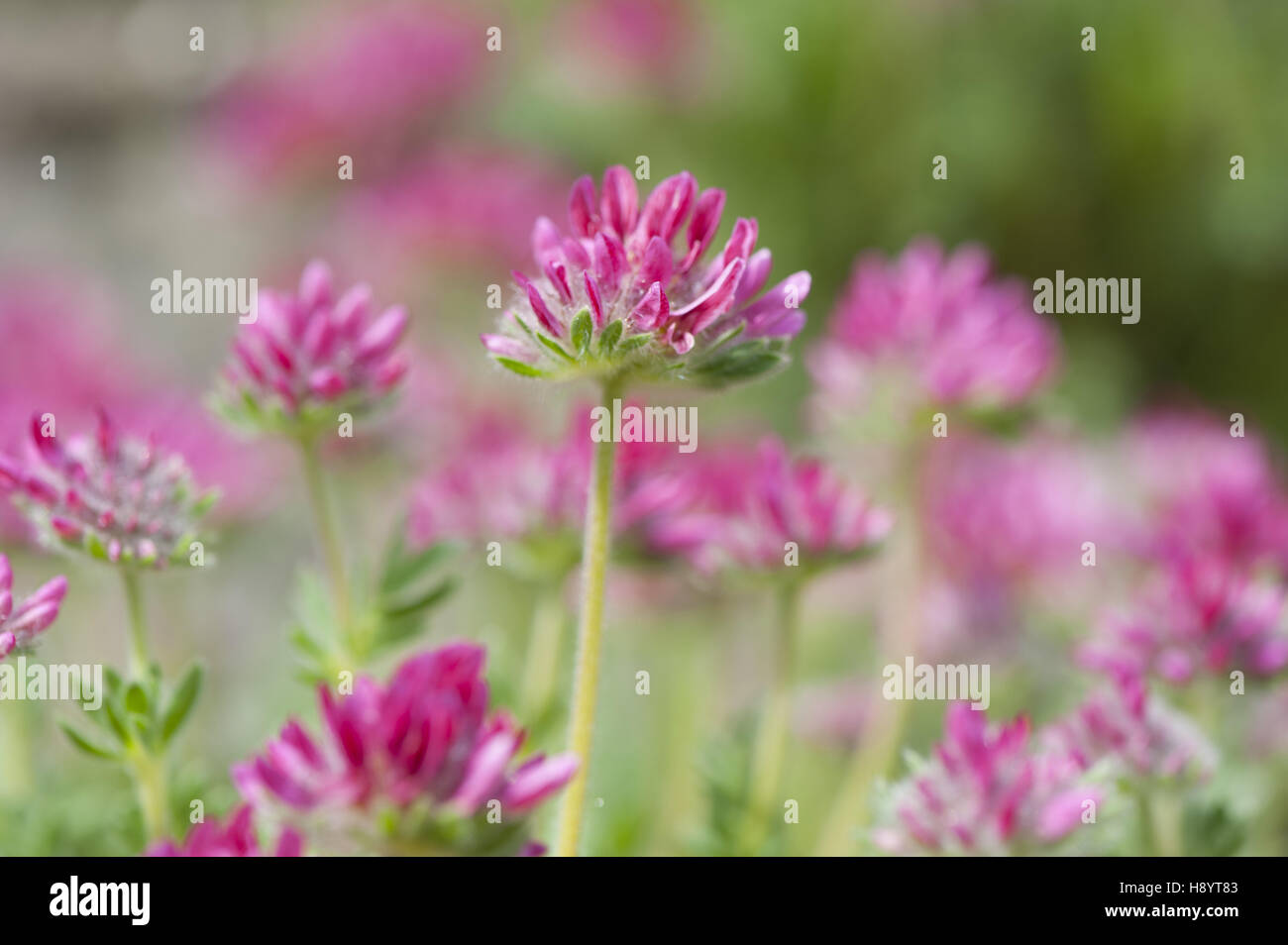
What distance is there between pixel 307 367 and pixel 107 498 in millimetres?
158

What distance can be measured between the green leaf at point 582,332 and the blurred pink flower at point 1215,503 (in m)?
0.64

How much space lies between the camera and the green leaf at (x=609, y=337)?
693 mm

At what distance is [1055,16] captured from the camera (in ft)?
10.0

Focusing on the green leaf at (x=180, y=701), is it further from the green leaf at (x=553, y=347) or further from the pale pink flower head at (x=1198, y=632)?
the pale pink flower head at (x=1198, y=632)

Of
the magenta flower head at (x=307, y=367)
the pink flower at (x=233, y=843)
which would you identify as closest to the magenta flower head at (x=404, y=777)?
the pink flower at (x=233, y=843)

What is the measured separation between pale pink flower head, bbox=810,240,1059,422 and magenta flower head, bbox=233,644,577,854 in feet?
2.01

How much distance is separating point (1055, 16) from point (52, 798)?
9.02 feet

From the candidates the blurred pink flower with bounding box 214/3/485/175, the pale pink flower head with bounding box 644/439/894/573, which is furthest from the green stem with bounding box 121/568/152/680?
the blurred pink flower with bounding box 214/3/485/175

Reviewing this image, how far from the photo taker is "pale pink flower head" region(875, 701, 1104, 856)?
75cm

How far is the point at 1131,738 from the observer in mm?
868

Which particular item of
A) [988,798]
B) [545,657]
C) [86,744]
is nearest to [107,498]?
[86,744]

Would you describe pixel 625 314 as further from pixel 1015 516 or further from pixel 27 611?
pixel 1015 516

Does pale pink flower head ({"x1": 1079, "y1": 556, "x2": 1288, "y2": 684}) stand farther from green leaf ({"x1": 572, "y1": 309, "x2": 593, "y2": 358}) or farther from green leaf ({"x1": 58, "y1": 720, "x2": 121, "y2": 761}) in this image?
green leaf ({"x1": 58, "y1": 720, "x2": 121, "y2": 761})

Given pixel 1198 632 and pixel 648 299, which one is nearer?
pixel 648 299
